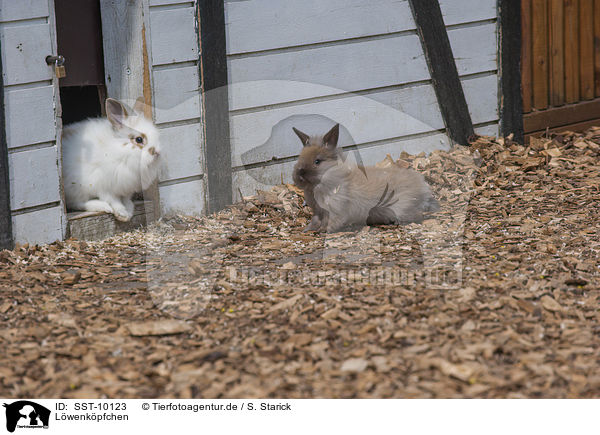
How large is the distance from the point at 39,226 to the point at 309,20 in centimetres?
261

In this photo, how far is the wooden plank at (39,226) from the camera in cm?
452

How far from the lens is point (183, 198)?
529cm

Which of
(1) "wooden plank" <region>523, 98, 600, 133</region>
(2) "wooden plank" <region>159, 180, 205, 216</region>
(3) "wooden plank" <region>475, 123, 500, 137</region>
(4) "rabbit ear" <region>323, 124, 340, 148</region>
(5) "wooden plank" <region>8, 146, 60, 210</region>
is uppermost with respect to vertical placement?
(1) "wooden plank" <region>523, 98, 600, 133</region>

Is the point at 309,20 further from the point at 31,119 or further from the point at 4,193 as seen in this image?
the point at 4,193

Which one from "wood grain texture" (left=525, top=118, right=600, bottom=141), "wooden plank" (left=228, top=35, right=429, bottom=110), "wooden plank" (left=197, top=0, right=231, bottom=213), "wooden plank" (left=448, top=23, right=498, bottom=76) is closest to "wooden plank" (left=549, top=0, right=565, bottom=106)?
"wood grain texture" (left=525, top=118, right=600, bottom=141)

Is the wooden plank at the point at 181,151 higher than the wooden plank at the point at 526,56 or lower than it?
lower

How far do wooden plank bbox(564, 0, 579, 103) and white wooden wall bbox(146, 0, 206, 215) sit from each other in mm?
3859

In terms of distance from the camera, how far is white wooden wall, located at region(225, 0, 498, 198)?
5367mm

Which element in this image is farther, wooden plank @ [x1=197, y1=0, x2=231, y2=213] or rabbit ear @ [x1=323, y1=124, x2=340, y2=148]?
wooden plank @ [x1=197, y1=0, x2=231, y2=213]

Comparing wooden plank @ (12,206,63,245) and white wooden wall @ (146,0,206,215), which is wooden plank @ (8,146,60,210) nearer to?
wooden plank @ (12,206,63,245)

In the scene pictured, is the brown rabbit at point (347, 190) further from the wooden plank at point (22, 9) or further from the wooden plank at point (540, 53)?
the wooden plank at point (540, 53)

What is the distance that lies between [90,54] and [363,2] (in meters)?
2.25
